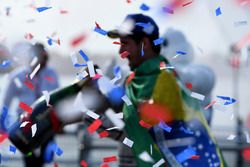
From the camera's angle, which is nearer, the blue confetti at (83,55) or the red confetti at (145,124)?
the red confetti at (145,124)

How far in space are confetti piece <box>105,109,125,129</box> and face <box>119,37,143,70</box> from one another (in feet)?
0.98

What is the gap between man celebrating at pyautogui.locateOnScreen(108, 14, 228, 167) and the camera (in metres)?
3.60

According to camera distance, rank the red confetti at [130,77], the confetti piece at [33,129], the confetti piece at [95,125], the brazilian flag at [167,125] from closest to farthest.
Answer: the brazilian flag at [167,125]
the red confetti at [130,77]
the confetti piece at [33,129]
the confetti piece at [95,125]

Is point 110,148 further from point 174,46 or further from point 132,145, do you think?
point 132,145

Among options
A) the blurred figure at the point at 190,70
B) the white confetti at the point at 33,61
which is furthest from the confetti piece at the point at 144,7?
the white confetti at the point at 33,61

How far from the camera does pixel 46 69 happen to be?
258 inches

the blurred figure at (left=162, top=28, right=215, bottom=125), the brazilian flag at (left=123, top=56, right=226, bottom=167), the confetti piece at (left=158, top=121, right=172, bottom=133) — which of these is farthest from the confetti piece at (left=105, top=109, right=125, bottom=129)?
the blurred figure at (left=162, top=28, right=215, bottom=125)

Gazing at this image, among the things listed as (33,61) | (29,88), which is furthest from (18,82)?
(33,61)

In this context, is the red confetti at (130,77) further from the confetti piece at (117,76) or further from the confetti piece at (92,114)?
the confetti piece at (92,114)

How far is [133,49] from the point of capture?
389cm

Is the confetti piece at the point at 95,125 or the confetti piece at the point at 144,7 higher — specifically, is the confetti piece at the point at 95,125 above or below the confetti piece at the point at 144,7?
below

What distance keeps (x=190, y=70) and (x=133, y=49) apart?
168cm

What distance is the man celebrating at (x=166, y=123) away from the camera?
360 centimetres

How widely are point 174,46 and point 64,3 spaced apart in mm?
1951
